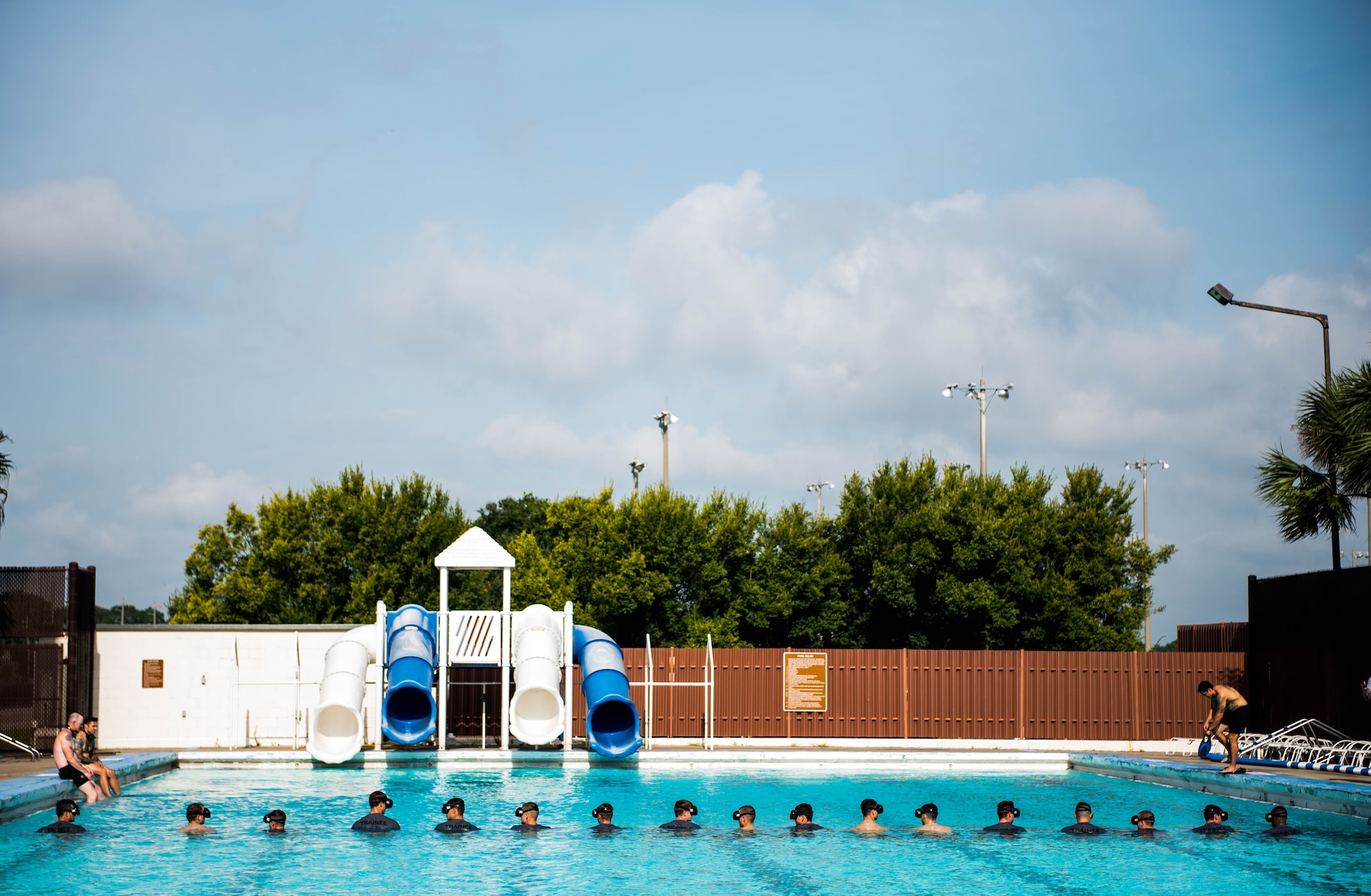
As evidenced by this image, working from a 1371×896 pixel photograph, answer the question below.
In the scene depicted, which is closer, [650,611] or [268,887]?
[268,887]

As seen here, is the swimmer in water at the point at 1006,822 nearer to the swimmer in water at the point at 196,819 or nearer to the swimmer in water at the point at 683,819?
the swimmer in water at the point at 683,819

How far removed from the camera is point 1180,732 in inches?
997

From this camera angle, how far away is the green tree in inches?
1527

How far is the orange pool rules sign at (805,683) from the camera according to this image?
25484 mm

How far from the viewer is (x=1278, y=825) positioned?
14609 millimetres

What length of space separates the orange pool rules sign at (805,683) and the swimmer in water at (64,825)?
14.4 meters

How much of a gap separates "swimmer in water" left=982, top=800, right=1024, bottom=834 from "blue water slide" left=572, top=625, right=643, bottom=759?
7074mm

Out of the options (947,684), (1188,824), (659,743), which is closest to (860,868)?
(1188,824)

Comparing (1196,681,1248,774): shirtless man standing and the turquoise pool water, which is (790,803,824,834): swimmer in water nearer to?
the turquoise pool water

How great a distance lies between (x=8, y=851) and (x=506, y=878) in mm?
5302

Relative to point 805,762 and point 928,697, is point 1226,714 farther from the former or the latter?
point 928,697

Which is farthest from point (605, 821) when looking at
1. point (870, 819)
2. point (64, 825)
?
point (64, 825)

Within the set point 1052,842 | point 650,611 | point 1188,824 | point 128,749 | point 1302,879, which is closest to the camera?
point 1302,879

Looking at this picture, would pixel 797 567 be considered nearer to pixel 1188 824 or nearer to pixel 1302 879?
pixel 1188 824
